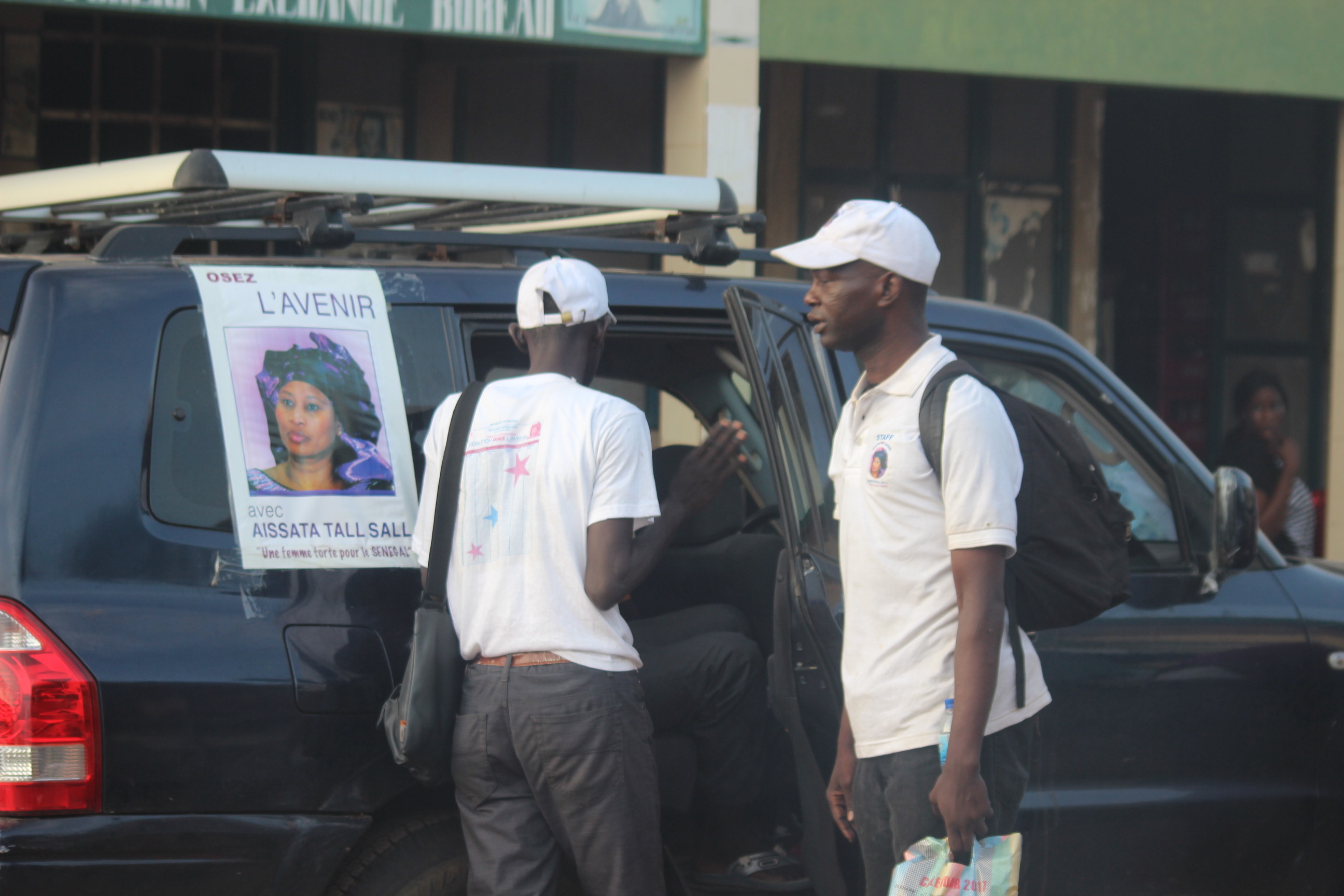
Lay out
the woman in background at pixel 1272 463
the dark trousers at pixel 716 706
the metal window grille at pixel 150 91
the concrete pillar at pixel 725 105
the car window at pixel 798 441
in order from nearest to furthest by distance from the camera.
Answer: the car window at pixel 798 441
the dark trousers at pixel 716 706
the woman in background at pixel 1272 463
the concrete pillar at pixel 725 105
the metal window grille at pixel 150 91

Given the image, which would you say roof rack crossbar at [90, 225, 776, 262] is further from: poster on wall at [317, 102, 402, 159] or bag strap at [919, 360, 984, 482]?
poster on wall at [317, 102, 402, 159]

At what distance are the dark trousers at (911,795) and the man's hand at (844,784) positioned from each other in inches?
2.9

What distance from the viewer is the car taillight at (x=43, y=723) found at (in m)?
2.50

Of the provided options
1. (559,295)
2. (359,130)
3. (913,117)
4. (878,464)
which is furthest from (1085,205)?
(878,464)

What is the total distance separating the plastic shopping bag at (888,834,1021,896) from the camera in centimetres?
242

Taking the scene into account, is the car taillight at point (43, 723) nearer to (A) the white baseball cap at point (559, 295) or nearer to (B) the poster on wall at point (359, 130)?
(A) the white baseball cap at point (559, 295)

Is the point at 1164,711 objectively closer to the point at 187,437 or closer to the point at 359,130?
the point at 187,437

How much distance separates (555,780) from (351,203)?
1299 millimetres

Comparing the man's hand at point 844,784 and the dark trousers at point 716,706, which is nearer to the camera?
the man's hand at point 844,784

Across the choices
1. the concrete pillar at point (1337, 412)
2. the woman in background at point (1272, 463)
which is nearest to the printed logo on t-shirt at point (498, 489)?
the woman in background at point (1272, 463)

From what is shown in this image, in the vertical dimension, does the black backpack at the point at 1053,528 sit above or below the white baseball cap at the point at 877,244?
below

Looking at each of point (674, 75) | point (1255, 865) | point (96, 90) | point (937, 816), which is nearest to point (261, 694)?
point (937, 816)

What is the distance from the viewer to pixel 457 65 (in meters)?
8.65

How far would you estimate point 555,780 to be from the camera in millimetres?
2695
